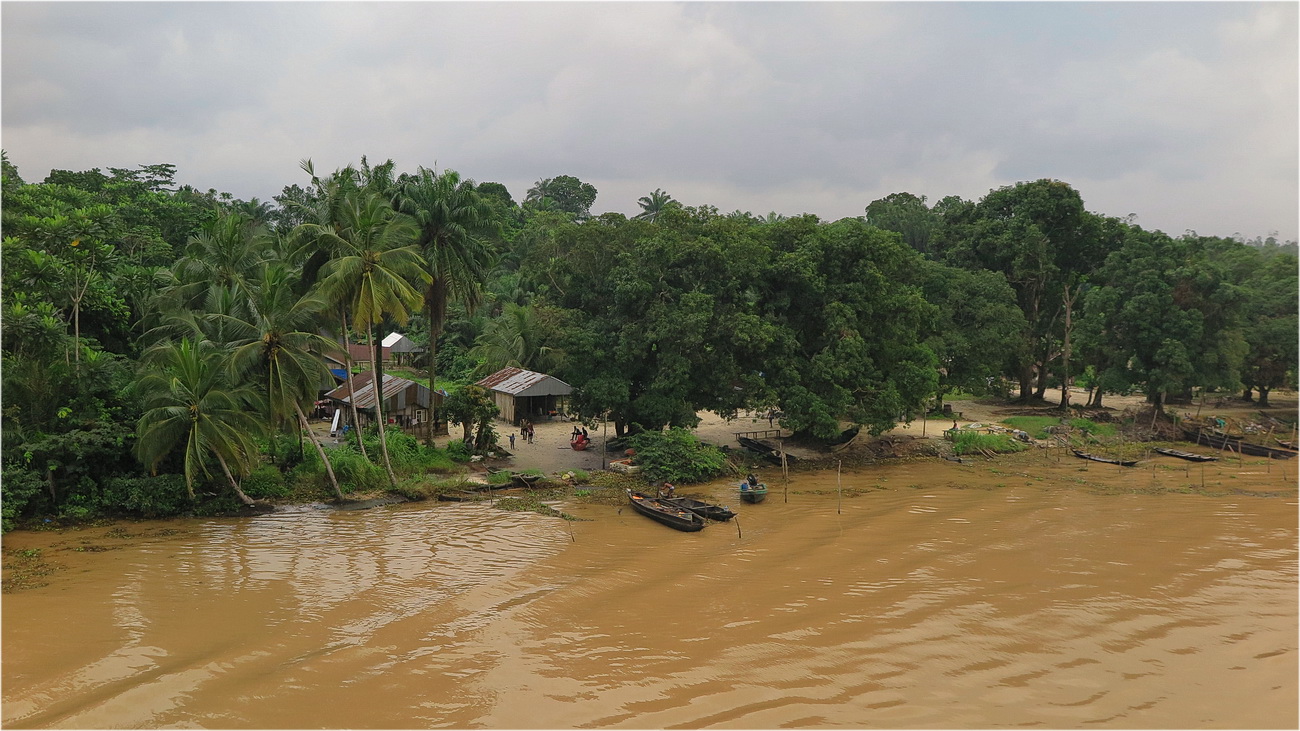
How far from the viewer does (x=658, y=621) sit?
499 inches

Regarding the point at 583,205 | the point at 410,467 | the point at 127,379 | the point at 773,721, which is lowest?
the point at 773,721

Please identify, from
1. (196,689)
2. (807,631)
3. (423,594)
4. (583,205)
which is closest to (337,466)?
(423,594)

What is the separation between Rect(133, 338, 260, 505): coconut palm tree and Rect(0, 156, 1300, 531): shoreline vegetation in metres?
0.06

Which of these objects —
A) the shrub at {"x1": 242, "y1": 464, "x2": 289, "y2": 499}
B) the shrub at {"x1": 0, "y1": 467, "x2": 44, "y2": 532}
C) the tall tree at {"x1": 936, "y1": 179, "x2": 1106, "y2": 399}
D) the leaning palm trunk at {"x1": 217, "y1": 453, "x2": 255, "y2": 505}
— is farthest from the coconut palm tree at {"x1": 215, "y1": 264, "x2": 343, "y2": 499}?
the tall tree at {"x1": 936, "y1": 179, "x2": 1106, "y2": 399}

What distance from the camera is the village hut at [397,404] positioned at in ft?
82.3

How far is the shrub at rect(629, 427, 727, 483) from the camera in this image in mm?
22484

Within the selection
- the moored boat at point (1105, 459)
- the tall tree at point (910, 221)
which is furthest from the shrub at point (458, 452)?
the tall tree at point (910, 221)

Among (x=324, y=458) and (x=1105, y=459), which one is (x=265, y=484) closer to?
(x=324, y=458)

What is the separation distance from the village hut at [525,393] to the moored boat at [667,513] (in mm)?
6975

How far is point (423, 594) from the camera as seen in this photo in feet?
44.9

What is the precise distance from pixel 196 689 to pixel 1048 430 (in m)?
30.8

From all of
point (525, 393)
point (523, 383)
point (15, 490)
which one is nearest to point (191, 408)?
point (15, 490)

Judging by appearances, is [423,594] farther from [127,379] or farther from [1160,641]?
[1160,641]

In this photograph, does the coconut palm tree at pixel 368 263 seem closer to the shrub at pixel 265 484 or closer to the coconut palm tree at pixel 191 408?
the coconut palm tree at pixel 191 408
